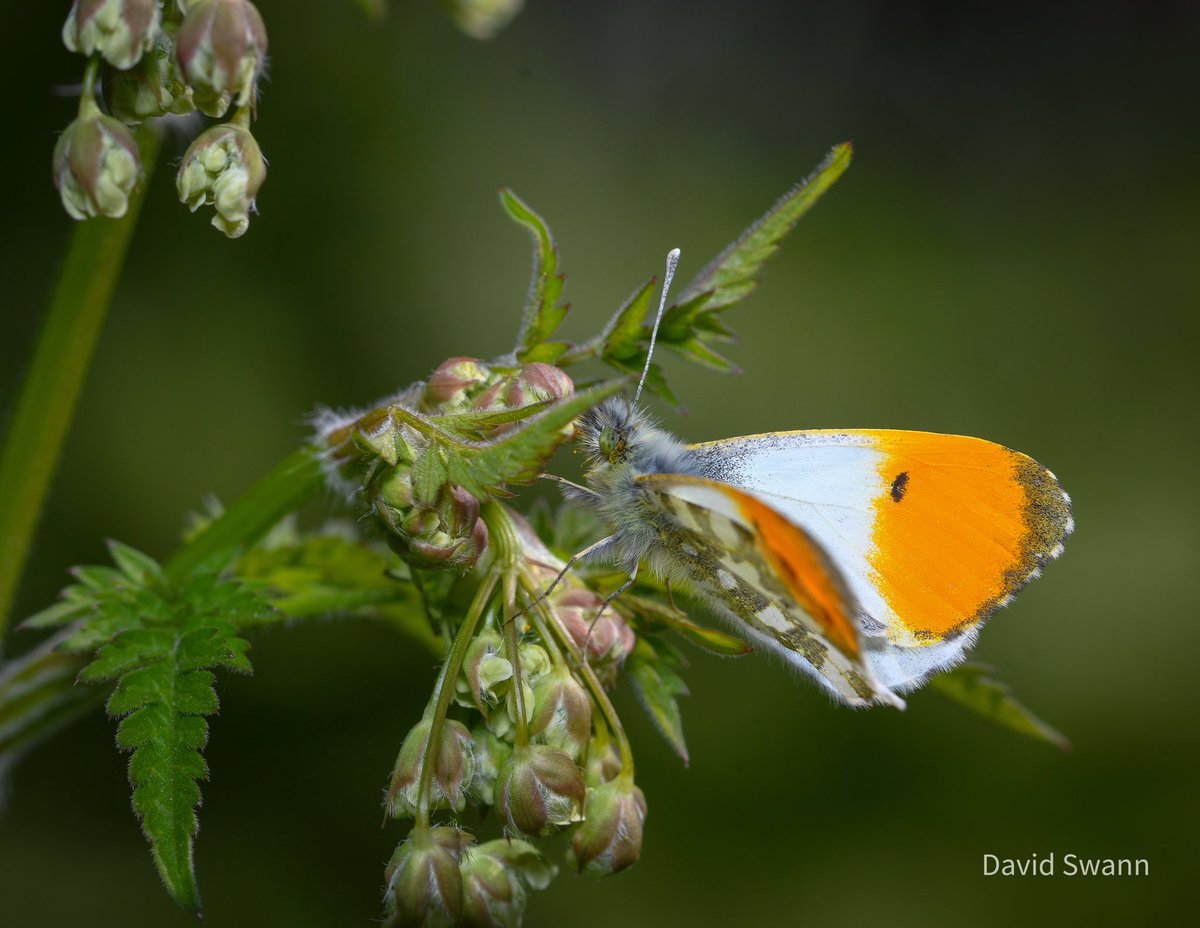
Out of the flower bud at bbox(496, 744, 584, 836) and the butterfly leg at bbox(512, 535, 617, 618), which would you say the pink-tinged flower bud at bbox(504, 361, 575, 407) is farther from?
the flower bud at bbox(496, 744, 584, 836)

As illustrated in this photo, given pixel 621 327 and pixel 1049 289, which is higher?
pixel 1049 289

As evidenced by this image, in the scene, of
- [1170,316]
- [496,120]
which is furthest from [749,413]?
[1170,316]

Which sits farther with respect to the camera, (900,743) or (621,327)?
(900,743)

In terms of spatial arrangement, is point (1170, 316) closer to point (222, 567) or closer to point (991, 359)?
point (991, 359)

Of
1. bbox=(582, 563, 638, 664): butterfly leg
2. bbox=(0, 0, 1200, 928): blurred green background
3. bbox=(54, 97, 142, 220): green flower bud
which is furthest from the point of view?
bbox=(0, 0, 1200, 928): blurred green background

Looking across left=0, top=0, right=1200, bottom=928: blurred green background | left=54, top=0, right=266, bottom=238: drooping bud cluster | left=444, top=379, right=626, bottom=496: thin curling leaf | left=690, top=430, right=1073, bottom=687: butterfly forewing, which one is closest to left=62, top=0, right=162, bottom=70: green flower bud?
left=54, top=0, right=266, bottom=238: drooping bud cluster
